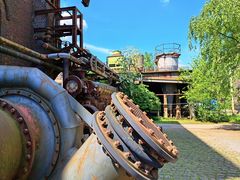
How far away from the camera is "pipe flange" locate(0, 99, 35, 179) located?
82.9 inches

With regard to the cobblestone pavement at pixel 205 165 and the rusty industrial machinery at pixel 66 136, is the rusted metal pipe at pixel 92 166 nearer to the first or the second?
the rusty industrial machinery at pixel 66 136

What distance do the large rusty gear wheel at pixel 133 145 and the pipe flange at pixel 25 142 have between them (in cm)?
48

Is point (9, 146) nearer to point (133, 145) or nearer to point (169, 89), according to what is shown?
point (133, 145)

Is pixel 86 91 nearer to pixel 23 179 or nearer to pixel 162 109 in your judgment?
pixel 23 179

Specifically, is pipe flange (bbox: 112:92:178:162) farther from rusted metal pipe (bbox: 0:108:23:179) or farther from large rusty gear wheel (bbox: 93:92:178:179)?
rusted metal pipe (bbox: 0:108:23:179)

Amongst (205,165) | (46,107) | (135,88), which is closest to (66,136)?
(46,107)

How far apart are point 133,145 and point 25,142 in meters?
0.77

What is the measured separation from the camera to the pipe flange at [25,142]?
2.10 metres

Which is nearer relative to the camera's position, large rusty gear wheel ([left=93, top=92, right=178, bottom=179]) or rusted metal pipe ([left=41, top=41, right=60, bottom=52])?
large rusty gear wheel ([left=93, top=92, right=178, bottom=179])

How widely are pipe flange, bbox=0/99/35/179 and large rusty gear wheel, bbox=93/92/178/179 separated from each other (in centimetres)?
48

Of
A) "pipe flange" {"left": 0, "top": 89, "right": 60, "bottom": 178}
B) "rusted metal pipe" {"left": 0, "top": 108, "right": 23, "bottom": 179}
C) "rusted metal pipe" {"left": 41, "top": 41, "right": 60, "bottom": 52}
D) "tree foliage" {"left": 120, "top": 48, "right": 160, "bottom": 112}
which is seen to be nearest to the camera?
"rusted metal pipe" {"left": 0, "top": 108, "right": 23, "bottom": 179}

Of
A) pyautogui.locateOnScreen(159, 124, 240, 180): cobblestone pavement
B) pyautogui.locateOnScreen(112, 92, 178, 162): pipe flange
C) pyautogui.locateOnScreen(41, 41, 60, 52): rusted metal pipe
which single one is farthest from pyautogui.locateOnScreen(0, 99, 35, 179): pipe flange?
pyautogui.locateOnScreen(41, 41, 60, 52): rusted metal pipe

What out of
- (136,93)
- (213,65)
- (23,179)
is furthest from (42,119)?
(136,93)

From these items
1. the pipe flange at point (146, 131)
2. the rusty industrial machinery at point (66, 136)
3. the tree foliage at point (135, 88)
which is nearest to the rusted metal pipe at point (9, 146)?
the rusty industrial machinery at point (66, 136)
